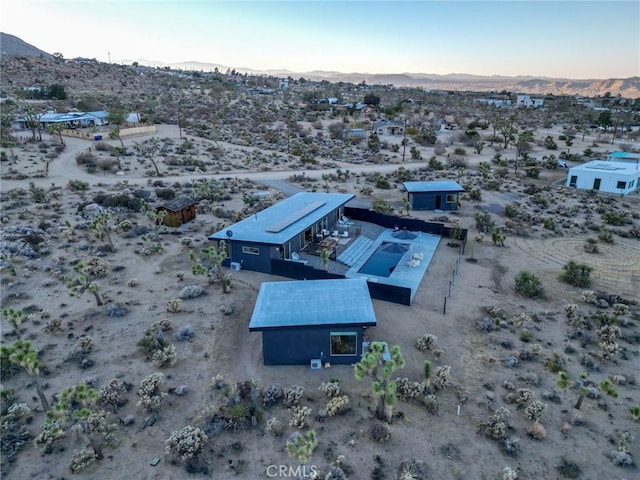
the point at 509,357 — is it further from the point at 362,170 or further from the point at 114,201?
the point at 362,170

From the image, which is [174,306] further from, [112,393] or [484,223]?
[484,223]

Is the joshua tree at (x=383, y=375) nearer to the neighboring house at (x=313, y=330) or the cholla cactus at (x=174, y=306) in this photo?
the neighboring house at (x=313, y=330)

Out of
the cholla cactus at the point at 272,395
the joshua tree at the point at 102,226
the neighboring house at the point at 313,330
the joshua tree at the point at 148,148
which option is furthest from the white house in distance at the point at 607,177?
the joshua tree at the point at 148,148

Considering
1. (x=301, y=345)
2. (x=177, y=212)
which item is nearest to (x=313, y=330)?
(x=301, y=345)

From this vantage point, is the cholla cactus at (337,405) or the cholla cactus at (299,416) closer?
the cholla cactus at (299,416)

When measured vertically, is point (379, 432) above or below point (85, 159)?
below

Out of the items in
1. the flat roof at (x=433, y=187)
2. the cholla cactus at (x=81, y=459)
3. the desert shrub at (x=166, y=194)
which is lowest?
the cholla cactus at (x=81, y=459)

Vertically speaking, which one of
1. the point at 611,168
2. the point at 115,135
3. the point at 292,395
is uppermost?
the point at 115,135
